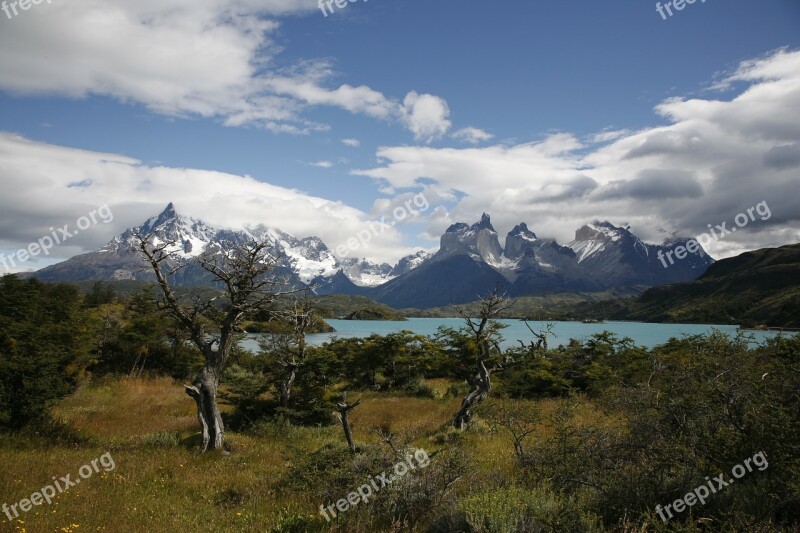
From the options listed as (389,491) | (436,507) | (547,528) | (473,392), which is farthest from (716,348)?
(473,392)

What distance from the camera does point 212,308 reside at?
1439cm

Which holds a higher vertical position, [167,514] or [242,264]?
[242,264]

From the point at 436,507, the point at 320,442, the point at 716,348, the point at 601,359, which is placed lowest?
the point at 601,359

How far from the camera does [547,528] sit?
6164mm

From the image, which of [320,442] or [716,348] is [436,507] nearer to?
[716,348]

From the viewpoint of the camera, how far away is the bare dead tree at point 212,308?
13391 mm

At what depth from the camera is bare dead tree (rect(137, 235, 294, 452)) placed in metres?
13.4

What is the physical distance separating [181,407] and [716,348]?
22455mm

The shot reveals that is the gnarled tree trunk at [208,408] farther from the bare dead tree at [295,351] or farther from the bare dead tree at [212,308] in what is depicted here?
the bare dead tree at [295,351]
